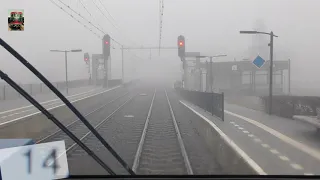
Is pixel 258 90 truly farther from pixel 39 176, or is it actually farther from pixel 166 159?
pixel 39 176

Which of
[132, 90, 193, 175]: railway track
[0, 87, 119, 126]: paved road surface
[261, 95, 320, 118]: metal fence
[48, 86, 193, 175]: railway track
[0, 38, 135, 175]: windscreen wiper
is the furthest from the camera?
[0, 87, 119, 126]: paved road surface

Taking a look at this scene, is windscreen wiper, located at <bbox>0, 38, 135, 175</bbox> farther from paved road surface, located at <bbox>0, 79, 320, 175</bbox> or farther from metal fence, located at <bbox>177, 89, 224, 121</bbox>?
metal fence, located at <bbox>177, 89, 224, 121</bbox>

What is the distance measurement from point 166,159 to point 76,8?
4.77m

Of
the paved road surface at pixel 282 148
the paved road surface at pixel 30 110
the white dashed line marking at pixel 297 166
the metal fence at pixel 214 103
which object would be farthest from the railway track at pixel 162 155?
the paved road surface at pixel 30 110

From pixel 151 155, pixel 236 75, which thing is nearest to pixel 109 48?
pixel 151 155

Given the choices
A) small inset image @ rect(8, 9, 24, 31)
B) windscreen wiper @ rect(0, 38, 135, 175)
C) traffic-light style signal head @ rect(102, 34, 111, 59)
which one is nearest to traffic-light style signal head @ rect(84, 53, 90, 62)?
traffic-light style signal head @ rect(102, 34, 111, 59)

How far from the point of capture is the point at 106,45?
947 centimetres

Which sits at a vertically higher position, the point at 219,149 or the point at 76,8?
the point at 76,8

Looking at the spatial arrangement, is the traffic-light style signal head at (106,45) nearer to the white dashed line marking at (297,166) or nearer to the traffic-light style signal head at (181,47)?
the traffic-light style signal head at (181,47)

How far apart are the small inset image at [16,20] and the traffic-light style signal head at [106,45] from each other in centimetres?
372

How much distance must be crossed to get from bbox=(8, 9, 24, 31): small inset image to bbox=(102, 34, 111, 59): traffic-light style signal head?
372 cm

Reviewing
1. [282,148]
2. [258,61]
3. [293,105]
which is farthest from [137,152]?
[293,105]

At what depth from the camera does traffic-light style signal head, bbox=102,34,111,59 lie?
9.06 meters

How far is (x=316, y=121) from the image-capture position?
1106 cm
